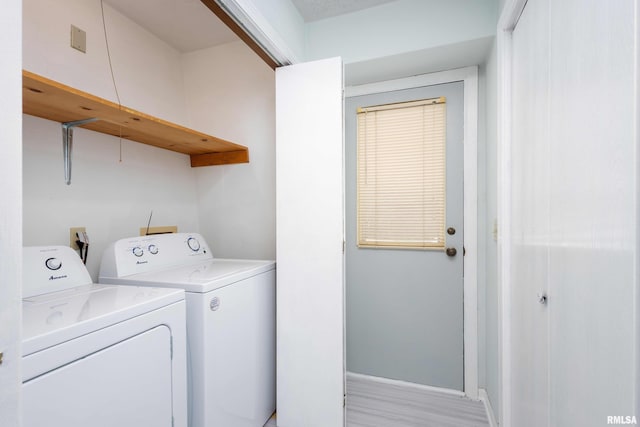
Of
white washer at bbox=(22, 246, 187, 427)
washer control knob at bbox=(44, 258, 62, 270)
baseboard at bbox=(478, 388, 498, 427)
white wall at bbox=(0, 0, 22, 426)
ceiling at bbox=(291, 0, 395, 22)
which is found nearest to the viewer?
white wall at bbox=(0, 0, 22, 426)

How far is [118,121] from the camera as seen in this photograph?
1.45 meters

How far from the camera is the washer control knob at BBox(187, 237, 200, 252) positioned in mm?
1920

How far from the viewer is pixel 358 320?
85.6 inches

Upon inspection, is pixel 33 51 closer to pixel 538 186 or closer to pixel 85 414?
pixel 85 414

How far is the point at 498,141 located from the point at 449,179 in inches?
20.5

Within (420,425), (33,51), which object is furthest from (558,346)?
(33,51)

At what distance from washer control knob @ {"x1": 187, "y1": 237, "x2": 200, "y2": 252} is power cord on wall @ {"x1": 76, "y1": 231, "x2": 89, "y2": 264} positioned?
522 millimetres

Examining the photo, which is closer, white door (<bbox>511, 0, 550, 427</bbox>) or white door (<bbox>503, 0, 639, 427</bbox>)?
white door (<bbox>503, 0, 639, 427</bbox>)

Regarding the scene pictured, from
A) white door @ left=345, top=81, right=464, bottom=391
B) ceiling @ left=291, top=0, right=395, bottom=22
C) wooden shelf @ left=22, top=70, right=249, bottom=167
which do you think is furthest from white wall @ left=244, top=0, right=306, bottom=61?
wooden shelf @ left=22, top=70, right=249, bottom=167

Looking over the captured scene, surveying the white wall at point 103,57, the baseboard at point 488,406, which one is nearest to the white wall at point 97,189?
the white wall at point 103,57

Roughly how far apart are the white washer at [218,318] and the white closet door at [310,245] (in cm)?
11

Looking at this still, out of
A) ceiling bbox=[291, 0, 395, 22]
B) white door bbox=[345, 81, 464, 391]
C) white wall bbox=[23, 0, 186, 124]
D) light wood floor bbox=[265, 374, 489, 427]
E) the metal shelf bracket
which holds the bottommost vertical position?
light wood floor bbox=[265, 374, 489, 427]

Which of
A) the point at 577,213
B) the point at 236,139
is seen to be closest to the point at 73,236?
the point at 236,139

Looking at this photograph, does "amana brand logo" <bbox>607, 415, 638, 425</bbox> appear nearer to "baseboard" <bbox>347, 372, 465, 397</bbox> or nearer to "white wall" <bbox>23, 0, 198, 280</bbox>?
"baseboard" <bbox>347, 372, 465, 397</bbox>
